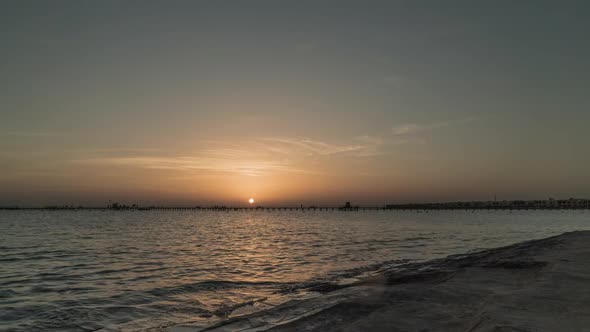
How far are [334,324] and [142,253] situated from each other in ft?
86.6

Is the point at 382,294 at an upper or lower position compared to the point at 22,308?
upper

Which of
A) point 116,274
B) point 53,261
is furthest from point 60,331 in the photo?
point 53,261

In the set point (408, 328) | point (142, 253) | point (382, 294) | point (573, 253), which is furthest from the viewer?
point (142, 253)

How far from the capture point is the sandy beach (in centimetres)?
753

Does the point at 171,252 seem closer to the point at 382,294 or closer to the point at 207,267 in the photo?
the point at 207,267

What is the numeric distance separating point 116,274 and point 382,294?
596 inches

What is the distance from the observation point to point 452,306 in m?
9.10

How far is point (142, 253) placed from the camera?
30.9m

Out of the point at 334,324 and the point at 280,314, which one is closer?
the point at 334,324

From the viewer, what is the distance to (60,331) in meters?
10.3

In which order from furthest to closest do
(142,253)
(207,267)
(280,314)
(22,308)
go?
1. (142,253)
2. (207,267)
3. (22,308)
4. (280,314)

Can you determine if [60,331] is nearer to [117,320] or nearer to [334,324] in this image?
[117,320]

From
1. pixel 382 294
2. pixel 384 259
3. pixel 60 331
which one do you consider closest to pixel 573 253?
pixel 384 259

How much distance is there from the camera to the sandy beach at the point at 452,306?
24.7 feet
